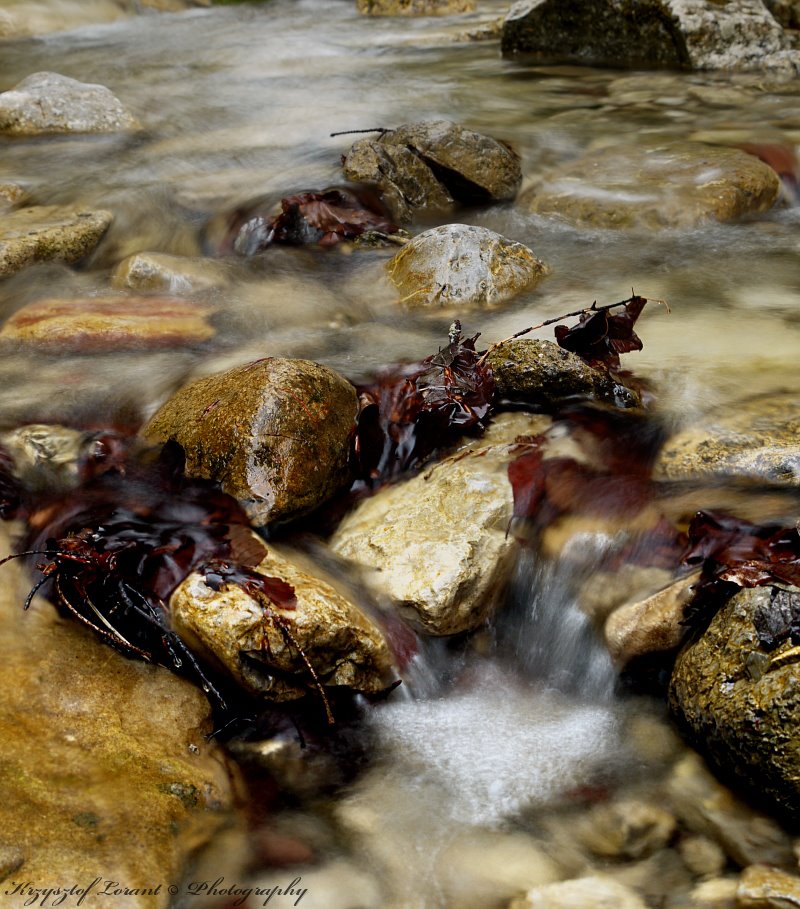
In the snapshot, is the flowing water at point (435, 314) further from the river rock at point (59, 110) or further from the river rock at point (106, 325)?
the river rock at point (59, 110)

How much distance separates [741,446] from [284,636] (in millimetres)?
2011

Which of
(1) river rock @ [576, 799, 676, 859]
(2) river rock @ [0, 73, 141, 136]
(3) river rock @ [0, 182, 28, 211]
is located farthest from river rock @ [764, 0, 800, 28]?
(1) river rock @ [576, 799, 676, 859]

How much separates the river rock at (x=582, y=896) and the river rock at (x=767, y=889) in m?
0.29

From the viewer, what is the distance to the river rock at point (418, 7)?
14.5 meters

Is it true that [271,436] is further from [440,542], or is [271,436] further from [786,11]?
[786,11]

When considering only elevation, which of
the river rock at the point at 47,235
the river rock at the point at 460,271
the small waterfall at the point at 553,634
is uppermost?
the river rock at the point at 47,235

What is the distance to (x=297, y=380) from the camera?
400 centimetres

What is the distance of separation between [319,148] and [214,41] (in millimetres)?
6442

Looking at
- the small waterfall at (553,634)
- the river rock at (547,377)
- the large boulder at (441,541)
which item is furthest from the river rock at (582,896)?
the river rock at (547,377)

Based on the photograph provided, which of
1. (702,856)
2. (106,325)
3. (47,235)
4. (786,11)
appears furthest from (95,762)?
(786,11)

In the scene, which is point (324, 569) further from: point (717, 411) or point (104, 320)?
point (104, 320)

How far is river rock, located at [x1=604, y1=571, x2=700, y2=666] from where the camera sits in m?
3.33

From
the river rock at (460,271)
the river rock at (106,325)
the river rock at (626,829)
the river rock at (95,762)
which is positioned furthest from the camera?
the river rock at (460,271)

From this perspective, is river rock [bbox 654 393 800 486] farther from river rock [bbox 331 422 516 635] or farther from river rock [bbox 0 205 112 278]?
river rock [bbox 0 205 112 278]
